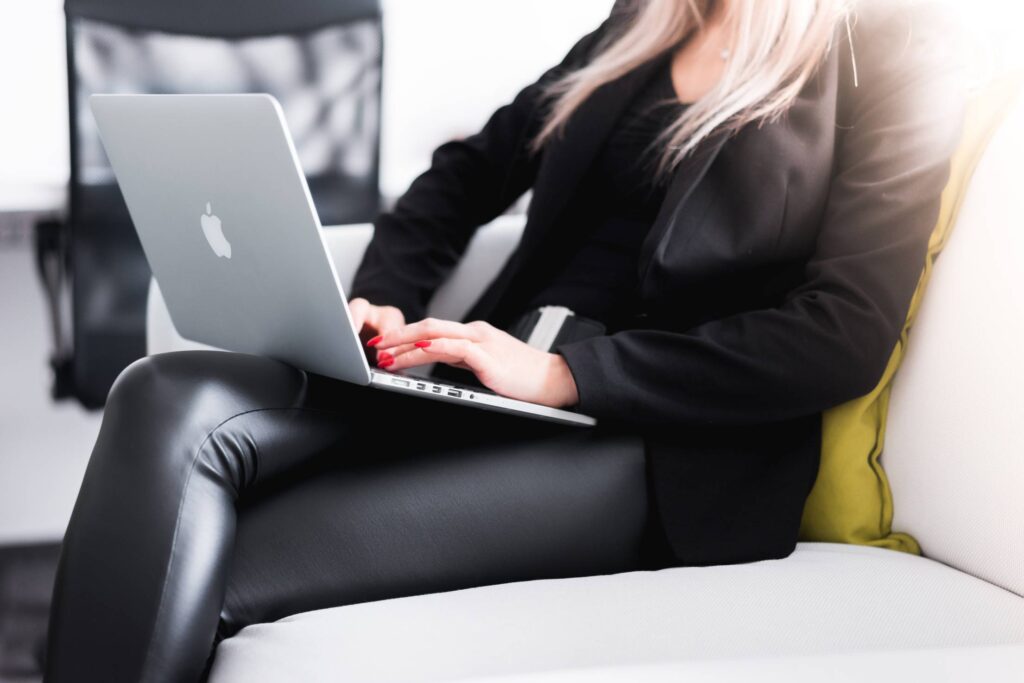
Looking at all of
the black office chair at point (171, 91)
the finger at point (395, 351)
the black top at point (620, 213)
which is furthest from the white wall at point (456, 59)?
the finger at point (395, 351)

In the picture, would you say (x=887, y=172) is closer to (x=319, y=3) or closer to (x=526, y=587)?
(x=526, y=587)

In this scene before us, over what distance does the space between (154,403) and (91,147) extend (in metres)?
1.06

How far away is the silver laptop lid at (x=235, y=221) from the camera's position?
2.44 feet

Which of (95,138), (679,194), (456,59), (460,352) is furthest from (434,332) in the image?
(456,59)

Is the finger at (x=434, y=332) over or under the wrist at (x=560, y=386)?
over

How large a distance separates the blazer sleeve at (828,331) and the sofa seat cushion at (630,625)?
15cm

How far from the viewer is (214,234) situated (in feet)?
2.83

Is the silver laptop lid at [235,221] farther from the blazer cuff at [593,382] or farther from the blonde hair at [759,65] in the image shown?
the blonde hair at [759,65]

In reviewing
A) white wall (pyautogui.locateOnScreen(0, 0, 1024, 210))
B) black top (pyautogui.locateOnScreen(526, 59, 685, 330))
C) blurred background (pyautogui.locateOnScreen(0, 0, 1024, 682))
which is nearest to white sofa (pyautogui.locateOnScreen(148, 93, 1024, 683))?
black top (pyautogui.locateOnScreen(526, 59, 685, 330))

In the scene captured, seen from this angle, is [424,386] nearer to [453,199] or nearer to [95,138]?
[453,199]

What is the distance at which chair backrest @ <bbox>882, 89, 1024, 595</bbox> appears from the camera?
0.86 metres

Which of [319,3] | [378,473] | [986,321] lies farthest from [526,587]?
[319,3]

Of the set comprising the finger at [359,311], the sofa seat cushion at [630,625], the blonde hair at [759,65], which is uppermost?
the blonde hair at [759,65]

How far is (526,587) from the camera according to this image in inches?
33.0
